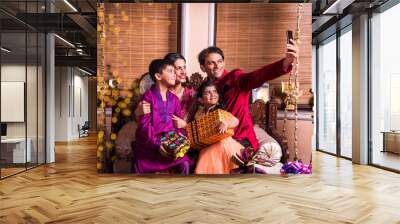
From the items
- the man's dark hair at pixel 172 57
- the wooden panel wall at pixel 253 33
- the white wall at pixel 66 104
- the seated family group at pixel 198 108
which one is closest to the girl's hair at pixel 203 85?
the seated family group at pixel 198 108

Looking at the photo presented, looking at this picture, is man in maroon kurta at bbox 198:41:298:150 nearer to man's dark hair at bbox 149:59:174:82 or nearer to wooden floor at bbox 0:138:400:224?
man's dark hair at bbox 149:59:174:82

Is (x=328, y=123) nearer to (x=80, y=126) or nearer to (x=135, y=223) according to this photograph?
(x=135, y=223)

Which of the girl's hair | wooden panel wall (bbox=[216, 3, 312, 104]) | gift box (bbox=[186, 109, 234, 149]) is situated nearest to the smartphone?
wooden panel wall (bbox=[216, 3, 312, 104])

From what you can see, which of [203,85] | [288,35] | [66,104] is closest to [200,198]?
[203,85]

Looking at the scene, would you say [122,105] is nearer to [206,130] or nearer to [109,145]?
[109,145]

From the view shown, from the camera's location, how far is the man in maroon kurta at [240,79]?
6887mm

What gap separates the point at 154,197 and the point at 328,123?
23.0 ft

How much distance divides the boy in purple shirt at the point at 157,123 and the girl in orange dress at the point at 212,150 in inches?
11.3

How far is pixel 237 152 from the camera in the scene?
6.86 meters

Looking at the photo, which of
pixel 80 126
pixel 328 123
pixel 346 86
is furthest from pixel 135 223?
pixel 80 126

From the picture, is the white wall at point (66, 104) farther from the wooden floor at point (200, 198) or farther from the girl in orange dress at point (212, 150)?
the girl in orange dress at point (212, 150)

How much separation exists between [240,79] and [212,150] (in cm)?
130

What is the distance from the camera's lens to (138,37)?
691 cm

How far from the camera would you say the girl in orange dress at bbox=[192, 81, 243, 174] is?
22.4ft
